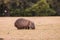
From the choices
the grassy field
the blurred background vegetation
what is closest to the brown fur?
the grassy field

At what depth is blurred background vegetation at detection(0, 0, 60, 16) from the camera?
1130 cm

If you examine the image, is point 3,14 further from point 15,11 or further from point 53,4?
point 53,4

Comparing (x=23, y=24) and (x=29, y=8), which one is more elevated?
(x=23, y=24)

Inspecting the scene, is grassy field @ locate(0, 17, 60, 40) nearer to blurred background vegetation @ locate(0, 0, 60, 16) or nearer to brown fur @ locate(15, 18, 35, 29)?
brown fur @ locate(15, 18, 35, 29)

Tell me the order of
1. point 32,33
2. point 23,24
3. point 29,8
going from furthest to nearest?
point 29,8 < point 23,24 < point 32,33

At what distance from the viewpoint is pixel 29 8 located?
11.3 meters

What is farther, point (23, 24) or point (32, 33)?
point (23, 24)

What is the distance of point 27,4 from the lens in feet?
37.5

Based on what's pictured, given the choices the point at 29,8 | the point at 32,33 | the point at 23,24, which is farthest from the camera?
the point at 29,8

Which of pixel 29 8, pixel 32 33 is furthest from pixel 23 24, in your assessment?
pixel 29 8

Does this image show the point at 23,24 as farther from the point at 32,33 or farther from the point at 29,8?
the point at 29,8

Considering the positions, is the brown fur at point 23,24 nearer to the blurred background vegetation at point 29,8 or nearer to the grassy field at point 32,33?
the grassy field at point 32,33

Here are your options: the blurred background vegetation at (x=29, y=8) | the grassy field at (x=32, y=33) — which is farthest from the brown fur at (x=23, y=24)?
the blurred background vegetation at (x=29, y=8)

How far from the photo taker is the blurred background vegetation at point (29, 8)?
1130 centimetres
